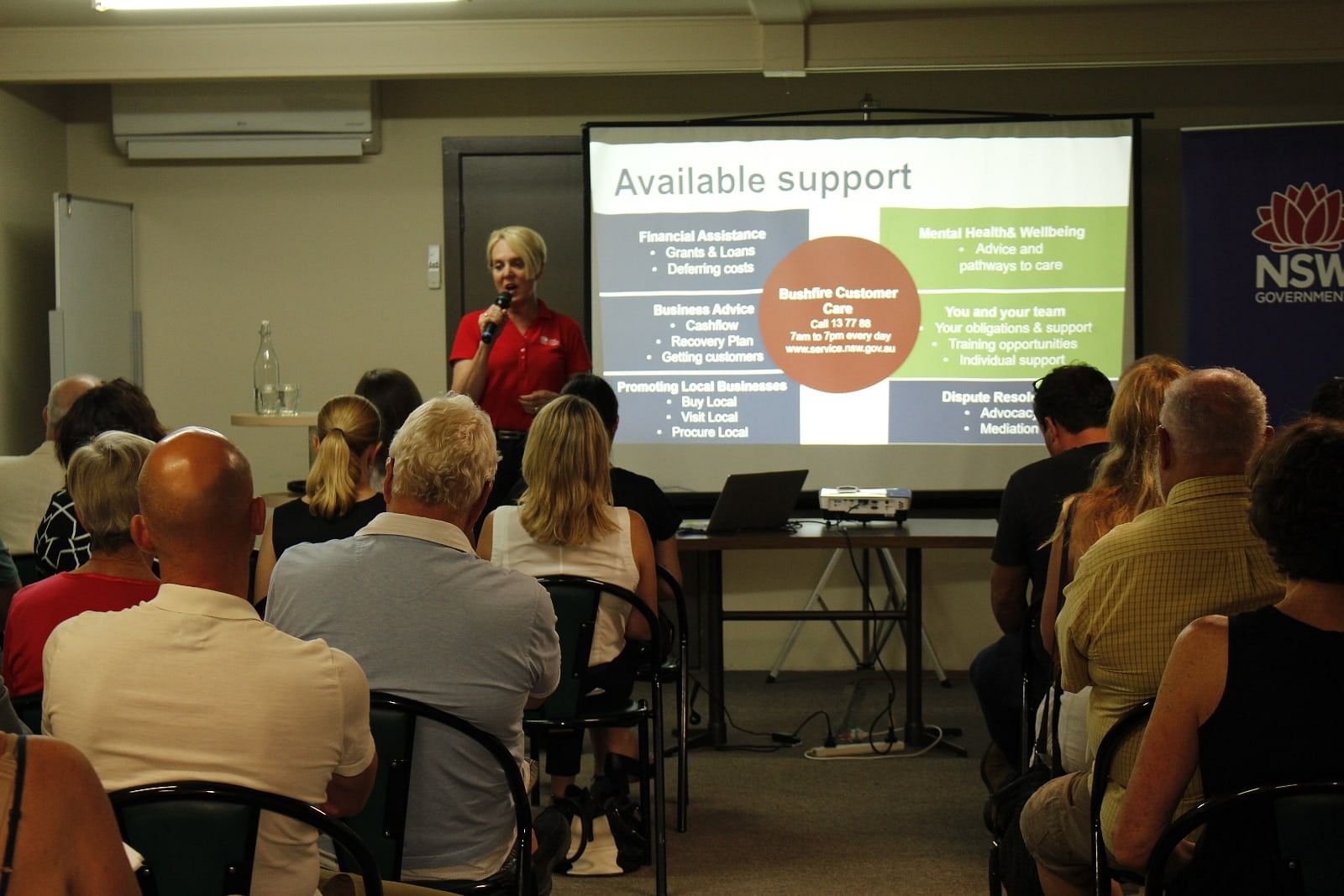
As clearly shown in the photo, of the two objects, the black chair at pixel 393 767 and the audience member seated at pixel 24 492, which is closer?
the black chair at pixel 393 767

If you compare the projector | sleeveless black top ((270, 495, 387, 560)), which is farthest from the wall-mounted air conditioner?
sleeveless black top ((270, 495, 387, 560))

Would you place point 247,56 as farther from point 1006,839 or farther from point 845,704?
point 1006,839

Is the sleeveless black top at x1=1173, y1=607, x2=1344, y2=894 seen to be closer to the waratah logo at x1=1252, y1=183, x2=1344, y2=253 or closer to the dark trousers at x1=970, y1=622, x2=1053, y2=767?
the dark trousers at x1=970, y1=622, x2=1053, y2=767

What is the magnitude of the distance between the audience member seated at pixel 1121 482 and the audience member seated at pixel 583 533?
3.18 ft

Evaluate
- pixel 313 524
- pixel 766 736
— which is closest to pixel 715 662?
pixel 766 736

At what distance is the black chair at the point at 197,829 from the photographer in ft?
4.51

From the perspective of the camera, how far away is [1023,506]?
3.20 meters

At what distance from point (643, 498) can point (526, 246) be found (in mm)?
1505

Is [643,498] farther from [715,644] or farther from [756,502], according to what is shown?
[715,644]

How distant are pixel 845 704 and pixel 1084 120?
2.56 m

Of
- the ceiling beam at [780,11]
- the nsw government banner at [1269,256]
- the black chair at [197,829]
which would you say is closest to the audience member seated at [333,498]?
the black chair at [197,829]

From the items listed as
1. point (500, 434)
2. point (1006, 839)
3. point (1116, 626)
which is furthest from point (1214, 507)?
point (500, 434)

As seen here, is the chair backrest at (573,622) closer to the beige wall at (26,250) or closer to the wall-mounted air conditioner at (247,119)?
the wall-mounted air conditioner at (247,119)

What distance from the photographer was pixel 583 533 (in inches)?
117
